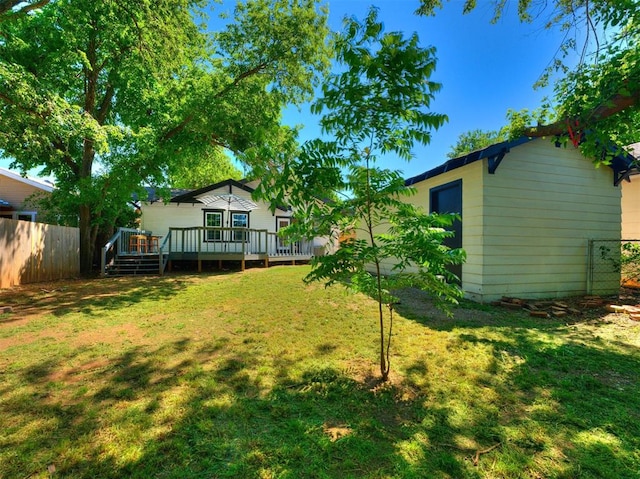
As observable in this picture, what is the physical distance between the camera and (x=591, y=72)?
4.94 meters

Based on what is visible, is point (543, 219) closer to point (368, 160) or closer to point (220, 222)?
point (368, 160)

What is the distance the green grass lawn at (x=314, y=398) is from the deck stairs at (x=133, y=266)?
581cm

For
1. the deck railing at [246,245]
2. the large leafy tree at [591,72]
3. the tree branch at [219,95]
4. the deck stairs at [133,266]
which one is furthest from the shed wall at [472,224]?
the deck stairs at [133,266]

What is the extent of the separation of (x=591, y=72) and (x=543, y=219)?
3183 millimetres

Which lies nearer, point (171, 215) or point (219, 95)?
point (219, 95)

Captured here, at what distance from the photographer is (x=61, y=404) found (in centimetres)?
256

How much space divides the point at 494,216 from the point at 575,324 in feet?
8.11

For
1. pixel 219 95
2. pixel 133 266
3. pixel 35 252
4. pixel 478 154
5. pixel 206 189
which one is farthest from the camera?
pixel 206 189

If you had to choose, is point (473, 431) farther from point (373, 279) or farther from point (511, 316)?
point (511, 316)

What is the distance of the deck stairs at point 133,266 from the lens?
36.0 feet

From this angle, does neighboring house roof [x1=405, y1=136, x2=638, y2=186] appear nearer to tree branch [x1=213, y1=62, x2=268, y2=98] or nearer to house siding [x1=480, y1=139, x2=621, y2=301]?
house siding [x1=480, y1=139, x2=621, y2=301]

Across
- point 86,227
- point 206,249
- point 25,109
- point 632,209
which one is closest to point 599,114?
point 632,209

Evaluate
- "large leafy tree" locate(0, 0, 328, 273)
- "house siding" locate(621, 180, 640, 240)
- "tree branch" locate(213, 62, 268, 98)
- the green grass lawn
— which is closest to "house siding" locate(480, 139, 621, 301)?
the green grass lawn

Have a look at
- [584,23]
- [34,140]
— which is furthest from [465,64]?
[34,140]
